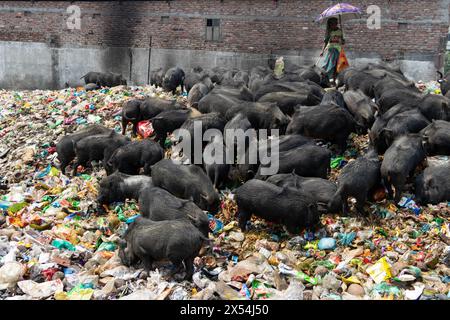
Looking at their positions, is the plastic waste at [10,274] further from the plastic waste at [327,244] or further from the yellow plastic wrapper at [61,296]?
the plastic waste at [327,244]

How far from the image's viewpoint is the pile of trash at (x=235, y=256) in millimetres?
5141

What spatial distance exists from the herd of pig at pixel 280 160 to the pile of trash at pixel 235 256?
23 centimetres

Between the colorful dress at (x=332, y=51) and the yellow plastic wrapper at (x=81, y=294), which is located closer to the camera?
the yellow plastic wrapper at (x=81, y=294)

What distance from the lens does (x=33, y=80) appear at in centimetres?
A: 2234

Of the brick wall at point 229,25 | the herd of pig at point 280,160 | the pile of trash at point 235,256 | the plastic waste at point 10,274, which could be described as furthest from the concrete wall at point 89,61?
the plastic waste at point 10,274

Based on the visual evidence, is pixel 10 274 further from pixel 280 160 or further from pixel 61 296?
pixel 280 160

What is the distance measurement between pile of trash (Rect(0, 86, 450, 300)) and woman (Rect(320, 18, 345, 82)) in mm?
4894

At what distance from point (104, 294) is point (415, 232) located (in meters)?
3.70

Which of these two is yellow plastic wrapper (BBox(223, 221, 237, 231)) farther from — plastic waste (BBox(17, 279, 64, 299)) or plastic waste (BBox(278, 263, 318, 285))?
plastic waste (BBox(17, 279, 64, 299))

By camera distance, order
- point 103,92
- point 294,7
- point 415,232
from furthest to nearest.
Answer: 1. point 294,7
2. point 103,92
3. point 415,232

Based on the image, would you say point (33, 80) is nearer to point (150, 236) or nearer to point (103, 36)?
point (103, 36)

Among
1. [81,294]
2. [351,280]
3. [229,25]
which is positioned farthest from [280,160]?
[229,25]

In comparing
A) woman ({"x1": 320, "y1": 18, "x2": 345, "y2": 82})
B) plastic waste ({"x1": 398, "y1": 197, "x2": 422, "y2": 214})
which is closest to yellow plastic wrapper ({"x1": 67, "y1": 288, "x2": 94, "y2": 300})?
plastic waste ({"x1": 398, "y1": 197, "x2": 422, "y2": 214})

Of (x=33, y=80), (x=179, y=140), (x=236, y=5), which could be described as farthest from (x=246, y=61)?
(x=179, y=140)
